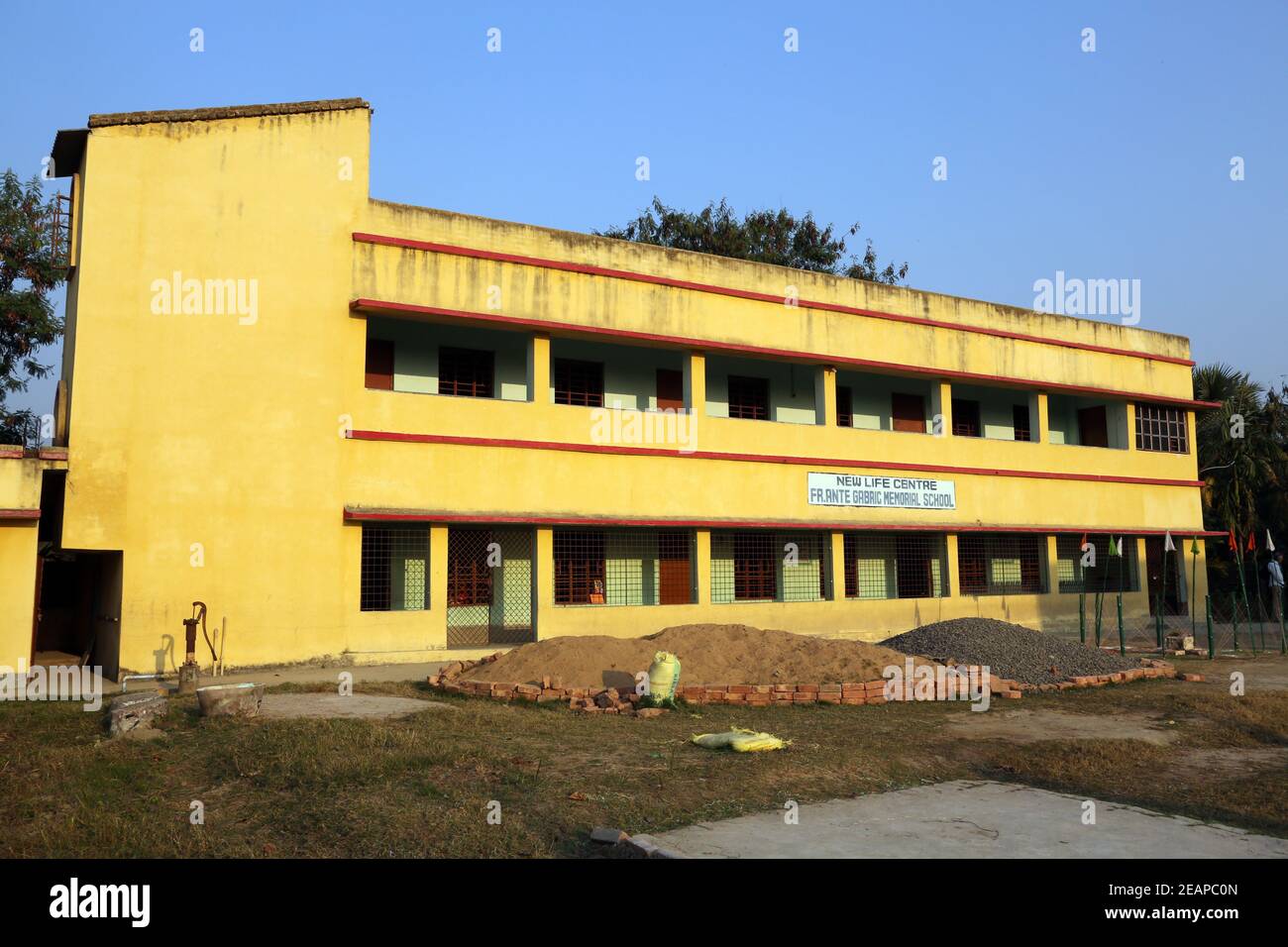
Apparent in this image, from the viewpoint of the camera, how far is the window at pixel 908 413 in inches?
985

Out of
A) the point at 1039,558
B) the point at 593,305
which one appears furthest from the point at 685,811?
the point at 1039,558

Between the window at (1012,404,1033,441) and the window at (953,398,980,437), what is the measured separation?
1.42m

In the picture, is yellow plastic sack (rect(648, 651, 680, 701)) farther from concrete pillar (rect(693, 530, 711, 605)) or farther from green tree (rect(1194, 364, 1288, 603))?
green tree (rect(1194, 364, 1288, 603))

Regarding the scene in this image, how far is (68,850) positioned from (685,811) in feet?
13.2

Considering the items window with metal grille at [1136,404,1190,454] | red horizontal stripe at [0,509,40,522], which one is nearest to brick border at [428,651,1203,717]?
red horizontal stripe at [0,509,40,522]

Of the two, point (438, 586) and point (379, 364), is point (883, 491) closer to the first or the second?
point (438, 586)

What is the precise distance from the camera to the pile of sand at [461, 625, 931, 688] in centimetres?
1322

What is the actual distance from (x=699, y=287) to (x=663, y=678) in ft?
34.7

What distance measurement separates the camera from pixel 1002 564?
85.0 ft

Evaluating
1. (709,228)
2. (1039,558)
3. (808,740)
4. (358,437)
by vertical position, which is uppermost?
(709,228)

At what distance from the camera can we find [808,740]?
9.84 metres

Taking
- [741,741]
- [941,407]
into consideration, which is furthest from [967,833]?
[941,407]

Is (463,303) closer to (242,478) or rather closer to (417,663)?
(242,478)

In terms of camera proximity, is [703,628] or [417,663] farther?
[417,663]
